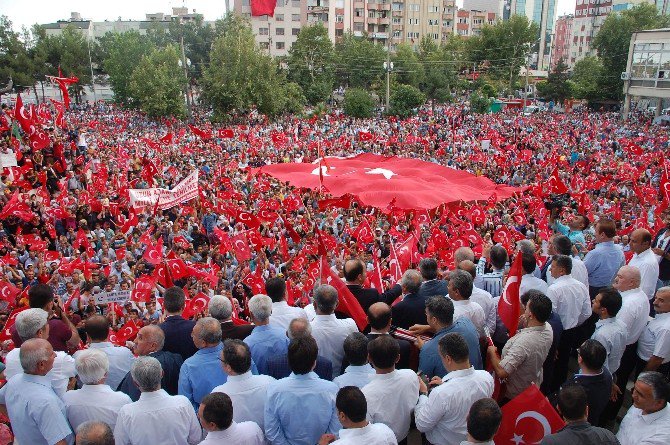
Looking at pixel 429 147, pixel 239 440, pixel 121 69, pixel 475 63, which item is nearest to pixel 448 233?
pixel 239 440

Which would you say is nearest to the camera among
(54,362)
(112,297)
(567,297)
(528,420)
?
(528,420)

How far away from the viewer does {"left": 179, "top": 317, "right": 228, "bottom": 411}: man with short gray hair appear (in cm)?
337

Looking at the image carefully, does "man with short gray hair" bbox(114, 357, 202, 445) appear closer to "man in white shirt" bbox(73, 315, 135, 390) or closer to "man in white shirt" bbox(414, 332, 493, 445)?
"man in white shirt" bbox(73, 315, 135, 390)

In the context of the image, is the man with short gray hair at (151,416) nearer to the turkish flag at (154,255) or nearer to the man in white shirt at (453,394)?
the man in white shirt at (453,394)

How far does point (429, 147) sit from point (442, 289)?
71.5 ft

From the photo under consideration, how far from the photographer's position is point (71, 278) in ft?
25.6

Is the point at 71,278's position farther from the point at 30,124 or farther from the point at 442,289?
the point at 30,124

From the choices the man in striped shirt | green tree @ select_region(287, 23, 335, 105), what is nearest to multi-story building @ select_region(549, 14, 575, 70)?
green tree @ select_region(287, 23, 335, 105)

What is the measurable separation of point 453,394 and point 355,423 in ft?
2.09

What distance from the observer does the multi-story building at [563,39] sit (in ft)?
299

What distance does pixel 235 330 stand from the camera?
3994 mm

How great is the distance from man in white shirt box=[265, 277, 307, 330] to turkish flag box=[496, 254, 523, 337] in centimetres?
145

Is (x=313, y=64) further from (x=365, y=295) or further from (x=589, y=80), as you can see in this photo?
(x=365, y=295)

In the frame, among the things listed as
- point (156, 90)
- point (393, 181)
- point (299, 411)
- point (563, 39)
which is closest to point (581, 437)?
point (299, 411)
